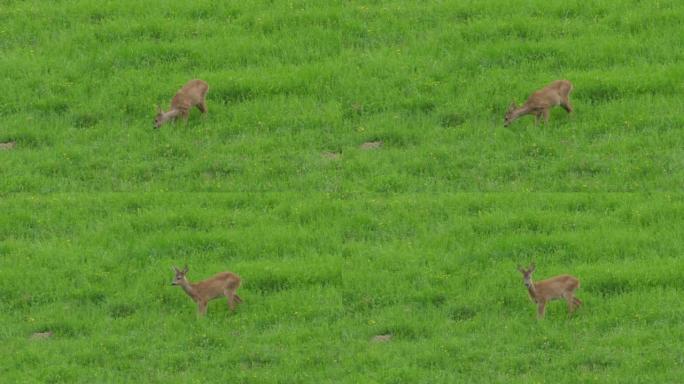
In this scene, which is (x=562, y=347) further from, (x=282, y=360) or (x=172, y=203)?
(x=172, y=203)

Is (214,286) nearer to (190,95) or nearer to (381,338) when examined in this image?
(381,338)

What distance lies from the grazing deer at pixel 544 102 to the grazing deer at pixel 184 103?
611 cm

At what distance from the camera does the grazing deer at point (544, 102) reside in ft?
105

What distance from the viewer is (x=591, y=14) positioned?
36.4 metres

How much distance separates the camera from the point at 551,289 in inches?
1025

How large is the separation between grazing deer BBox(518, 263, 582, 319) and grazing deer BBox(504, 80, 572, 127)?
246 inches

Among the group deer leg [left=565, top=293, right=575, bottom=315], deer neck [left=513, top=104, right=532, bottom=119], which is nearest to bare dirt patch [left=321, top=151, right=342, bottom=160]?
deer neck [left=513, top=104, right=532, bottom=119]

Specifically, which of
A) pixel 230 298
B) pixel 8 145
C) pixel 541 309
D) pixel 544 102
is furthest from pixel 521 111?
pixel 8 145

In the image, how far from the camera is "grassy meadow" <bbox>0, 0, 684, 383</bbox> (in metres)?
25.9

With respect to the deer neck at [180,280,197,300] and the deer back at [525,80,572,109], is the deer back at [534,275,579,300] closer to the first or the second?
the deer neck at [180,280,197,300]

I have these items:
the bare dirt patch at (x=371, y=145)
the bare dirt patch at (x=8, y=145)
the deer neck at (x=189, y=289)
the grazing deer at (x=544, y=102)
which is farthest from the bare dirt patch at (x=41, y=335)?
the grazing deer at (x=544, y=102)

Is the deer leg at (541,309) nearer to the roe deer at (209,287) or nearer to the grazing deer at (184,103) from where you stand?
the roe deer at (209,287)

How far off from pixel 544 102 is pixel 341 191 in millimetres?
4455

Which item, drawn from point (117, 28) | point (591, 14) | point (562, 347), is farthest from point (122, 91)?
point (562, 347)
